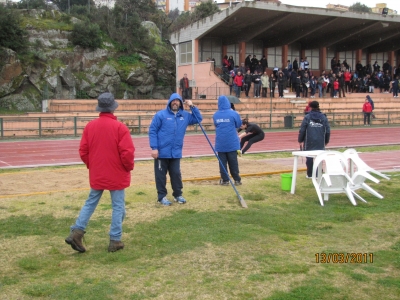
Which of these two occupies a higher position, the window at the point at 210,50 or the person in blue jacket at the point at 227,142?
the window at the point at 210,50

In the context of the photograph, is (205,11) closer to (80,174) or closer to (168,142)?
(80,174)

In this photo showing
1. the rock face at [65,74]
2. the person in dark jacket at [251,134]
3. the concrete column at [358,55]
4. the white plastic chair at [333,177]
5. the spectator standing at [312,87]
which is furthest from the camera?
the concrete column at [358,55]

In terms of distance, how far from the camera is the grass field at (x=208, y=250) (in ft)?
15.6

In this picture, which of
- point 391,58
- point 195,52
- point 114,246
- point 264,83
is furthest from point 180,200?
point 391,58

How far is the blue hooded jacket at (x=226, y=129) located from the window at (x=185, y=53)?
3107cm

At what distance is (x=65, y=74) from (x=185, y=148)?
66.6 feet

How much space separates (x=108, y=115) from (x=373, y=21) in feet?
132

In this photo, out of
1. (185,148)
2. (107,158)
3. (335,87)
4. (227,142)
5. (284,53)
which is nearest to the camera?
(107,158)

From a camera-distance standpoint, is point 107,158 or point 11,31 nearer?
point 107,158

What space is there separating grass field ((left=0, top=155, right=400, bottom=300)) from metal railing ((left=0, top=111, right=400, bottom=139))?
1477cm

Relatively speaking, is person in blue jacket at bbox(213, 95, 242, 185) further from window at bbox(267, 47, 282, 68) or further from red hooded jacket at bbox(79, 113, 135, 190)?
window at bbox(267, 47, 282, 68)

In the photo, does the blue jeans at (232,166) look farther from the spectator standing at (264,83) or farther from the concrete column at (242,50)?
the concrete column at (242,50)

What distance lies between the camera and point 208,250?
19.2 feet
